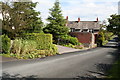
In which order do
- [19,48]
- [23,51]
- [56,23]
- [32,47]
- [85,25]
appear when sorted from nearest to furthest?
1. [19,48]
2. [23,51]
3. [32,47]
4. [56,23]
5. [85,25]

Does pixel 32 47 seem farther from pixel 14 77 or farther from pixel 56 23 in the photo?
pixel 56 23

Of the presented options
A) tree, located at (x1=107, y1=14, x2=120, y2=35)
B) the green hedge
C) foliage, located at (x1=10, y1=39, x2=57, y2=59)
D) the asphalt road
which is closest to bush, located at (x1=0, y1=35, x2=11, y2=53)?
foliage, located at (x1=10, y1=39, x2=57, y2=59)

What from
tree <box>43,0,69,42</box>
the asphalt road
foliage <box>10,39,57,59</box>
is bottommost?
the asphalt road

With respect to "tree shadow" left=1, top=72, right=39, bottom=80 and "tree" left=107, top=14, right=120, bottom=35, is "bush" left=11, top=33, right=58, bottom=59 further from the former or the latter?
"tree" left=107, top=14, right=120, bottom=35

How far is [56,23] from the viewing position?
31.3 metres

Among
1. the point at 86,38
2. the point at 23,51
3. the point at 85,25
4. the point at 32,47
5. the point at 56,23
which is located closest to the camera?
the point at 23,51

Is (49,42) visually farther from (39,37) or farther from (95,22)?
(95,22)

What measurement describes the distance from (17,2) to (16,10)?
137cm

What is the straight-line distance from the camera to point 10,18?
19.3 metres

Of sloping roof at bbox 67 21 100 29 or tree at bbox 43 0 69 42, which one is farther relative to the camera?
sloping roof at bbox 67 21 100 29

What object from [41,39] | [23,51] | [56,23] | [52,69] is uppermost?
[56,23]

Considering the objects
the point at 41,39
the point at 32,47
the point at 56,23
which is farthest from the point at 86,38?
the point at 32,47

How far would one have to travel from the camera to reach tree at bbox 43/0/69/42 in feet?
101

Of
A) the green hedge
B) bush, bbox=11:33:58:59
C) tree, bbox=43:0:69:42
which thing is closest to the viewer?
bush, bbox=11:33:58:59
